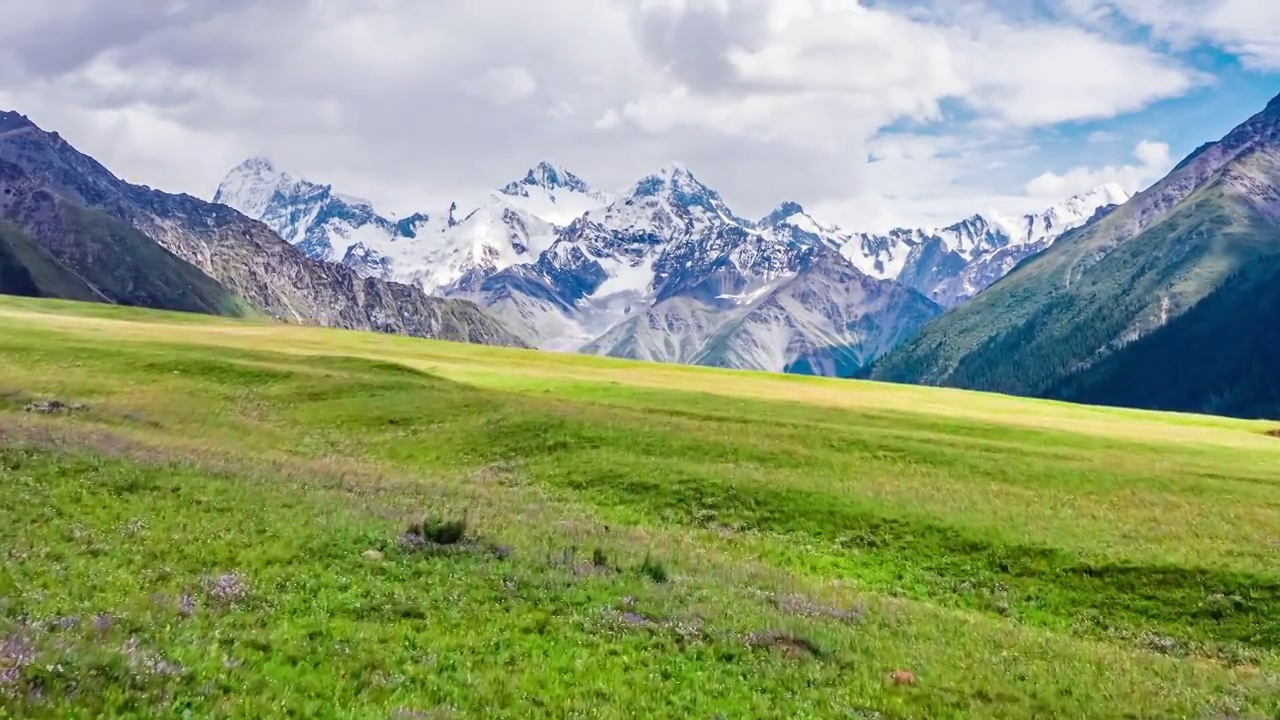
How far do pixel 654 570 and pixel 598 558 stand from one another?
71.0 inches

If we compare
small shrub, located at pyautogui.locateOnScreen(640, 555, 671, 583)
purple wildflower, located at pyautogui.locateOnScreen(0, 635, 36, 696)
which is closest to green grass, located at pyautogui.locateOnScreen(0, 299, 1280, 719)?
purple wildflower, located at pyautogui.locateOnScreen(0, 635, 36, 696)

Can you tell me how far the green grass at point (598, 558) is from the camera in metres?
17.0

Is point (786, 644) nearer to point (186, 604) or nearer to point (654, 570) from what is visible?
point (654, 570)

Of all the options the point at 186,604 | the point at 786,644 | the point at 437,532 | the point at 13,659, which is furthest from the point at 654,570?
the point at 13,659

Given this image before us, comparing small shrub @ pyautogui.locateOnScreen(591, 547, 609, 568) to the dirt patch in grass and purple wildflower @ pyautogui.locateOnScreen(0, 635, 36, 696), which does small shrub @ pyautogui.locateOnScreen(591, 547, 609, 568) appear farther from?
purple wildflower @ pyautogui.locateOnScreen(0, 635, 36, 696)

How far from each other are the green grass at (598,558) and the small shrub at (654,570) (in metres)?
0.15

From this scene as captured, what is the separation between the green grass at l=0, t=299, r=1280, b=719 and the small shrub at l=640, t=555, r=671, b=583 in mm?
151

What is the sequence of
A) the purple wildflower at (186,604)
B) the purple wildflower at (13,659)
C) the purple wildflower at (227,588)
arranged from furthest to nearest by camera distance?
the purple wildflower at (227,588) → the purple wildflower at (186,604) → the purple wildflower at (13,659)

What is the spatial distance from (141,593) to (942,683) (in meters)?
17.6

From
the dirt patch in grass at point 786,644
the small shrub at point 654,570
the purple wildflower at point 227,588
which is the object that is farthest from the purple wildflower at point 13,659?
the small shrub at point 654,570

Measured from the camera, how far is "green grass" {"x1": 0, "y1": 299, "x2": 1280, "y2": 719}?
1702cm

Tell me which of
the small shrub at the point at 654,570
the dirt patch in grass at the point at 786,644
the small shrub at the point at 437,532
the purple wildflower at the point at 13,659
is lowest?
the dirt patch in grass at the point at 786,644

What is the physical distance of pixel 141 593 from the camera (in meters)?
18.8

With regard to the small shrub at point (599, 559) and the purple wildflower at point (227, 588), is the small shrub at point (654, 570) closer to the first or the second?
the small shrub at point (599, 559)
